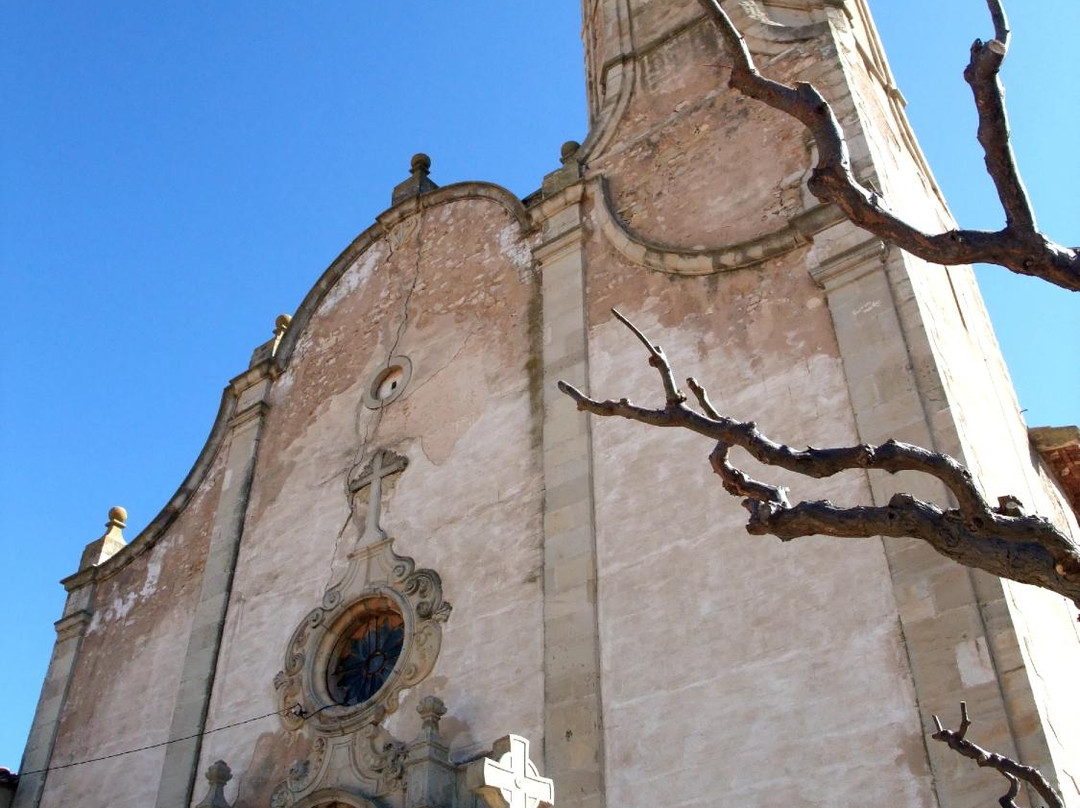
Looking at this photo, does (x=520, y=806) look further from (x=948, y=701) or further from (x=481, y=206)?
(x=481, y=206)

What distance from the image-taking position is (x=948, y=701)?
740 centimetres

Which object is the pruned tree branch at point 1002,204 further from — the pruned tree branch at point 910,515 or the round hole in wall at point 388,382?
the round hole in wall at point 388,382

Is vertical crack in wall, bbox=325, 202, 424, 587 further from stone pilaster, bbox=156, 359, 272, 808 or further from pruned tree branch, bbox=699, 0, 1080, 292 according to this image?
pruned tree branch, bbox=699, 0, 1080, 292

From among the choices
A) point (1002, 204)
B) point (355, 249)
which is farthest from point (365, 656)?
point (1002, 204)

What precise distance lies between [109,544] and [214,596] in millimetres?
3265

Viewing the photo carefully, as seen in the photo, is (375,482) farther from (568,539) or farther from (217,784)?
(217,784)

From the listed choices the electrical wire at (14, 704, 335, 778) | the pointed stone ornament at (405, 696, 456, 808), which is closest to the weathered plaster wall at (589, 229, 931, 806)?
the pointed stone ornament at (405, 696, 456, 808)

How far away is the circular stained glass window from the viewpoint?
1112 cm

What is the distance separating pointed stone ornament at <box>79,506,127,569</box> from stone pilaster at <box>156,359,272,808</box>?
2.23 meters

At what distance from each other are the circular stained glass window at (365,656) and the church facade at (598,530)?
40 millimetres

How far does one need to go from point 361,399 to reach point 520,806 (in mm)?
7589

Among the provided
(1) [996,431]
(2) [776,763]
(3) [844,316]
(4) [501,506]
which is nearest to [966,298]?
(1) [996,431]

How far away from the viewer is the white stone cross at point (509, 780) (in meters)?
6.68

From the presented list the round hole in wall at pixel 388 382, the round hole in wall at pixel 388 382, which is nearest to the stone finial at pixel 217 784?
the round hole in wall at pixel 388 382
